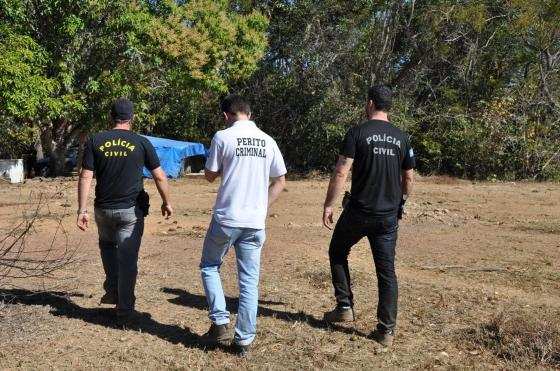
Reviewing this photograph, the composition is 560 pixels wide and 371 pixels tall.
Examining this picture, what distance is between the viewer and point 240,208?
4.34 metres

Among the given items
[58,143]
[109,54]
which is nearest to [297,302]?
[109,54]

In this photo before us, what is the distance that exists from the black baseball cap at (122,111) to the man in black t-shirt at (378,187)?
5.43ft

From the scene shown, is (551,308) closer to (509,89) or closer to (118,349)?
(118,349)

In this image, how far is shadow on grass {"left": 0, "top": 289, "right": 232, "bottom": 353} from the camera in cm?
481

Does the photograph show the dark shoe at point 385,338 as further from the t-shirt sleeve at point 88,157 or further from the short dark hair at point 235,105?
the t-shirt sleeve at point 88,157

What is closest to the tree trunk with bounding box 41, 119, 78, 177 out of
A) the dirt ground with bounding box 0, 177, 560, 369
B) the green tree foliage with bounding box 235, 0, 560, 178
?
the green tree foliage with bounding box 235, 0, 560, 178

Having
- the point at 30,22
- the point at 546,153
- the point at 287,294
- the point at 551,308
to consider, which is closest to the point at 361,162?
the point at 287,294

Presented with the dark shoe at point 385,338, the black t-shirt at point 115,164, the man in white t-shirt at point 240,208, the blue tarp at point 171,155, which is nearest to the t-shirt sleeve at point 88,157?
the black t-shirt at point 115,164

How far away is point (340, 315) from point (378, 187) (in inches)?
45.0

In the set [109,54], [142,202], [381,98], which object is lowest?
[142,202]

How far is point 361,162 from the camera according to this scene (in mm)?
4641

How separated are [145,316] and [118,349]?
→ 0.74 metres

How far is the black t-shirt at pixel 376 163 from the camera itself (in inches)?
181

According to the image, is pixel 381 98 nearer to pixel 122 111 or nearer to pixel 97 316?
pixel 122 111
